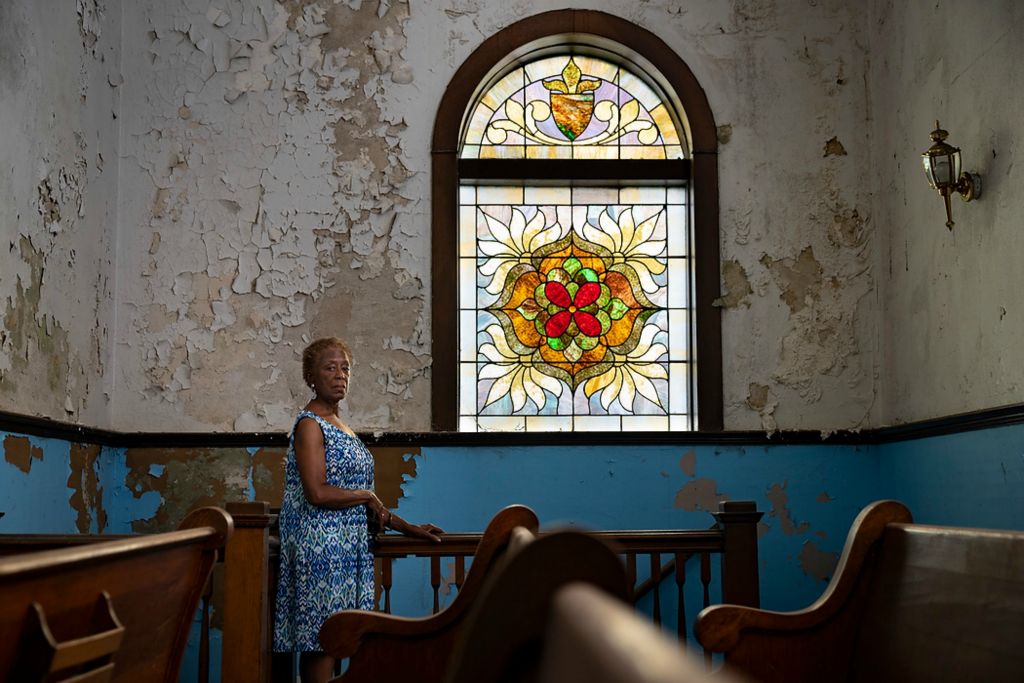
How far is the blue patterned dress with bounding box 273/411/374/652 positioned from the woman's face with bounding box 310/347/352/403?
0.12 metres

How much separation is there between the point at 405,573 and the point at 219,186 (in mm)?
2330

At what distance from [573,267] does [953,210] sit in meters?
2.13

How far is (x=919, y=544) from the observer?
243cm

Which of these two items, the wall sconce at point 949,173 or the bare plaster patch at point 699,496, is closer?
the wall sconce at point 949,173

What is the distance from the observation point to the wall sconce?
519 centimetres

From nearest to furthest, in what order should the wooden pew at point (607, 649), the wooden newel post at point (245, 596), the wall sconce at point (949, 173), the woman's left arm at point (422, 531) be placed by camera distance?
the wooden pew at point (607, 649) < the wooden newel post at point (245, 596) < the woman's left arm at point (422, 531) < the wall sconce at point (949, 173)

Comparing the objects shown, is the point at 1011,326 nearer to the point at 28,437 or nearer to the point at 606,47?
the point at 606,47

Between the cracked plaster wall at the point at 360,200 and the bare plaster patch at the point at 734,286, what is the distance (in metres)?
0.01

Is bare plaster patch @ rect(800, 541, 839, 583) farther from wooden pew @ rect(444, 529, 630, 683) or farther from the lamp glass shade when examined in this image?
wooden pew @ rect(444, 529, 630, 683)

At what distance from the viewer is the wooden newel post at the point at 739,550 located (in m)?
4.12

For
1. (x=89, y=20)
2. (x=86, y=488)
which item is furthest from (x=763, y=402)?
(x=89, y=20)

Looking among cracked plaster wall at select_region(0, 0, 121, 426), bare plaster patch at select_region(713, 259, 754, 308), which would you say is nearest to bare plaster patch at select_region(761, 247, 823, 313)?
bare plaster patch at select_region(713, 259, 754, 308)

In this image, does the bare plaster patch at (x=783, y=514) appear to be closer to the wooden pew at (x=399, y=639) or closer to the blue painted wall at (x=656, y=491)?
the blue painted wall at (x=656, y=491)

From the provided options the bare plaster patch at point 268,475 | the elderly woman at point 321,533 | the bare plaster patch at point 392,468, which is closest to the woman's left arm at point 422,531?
the elderly woman at point 321,533
